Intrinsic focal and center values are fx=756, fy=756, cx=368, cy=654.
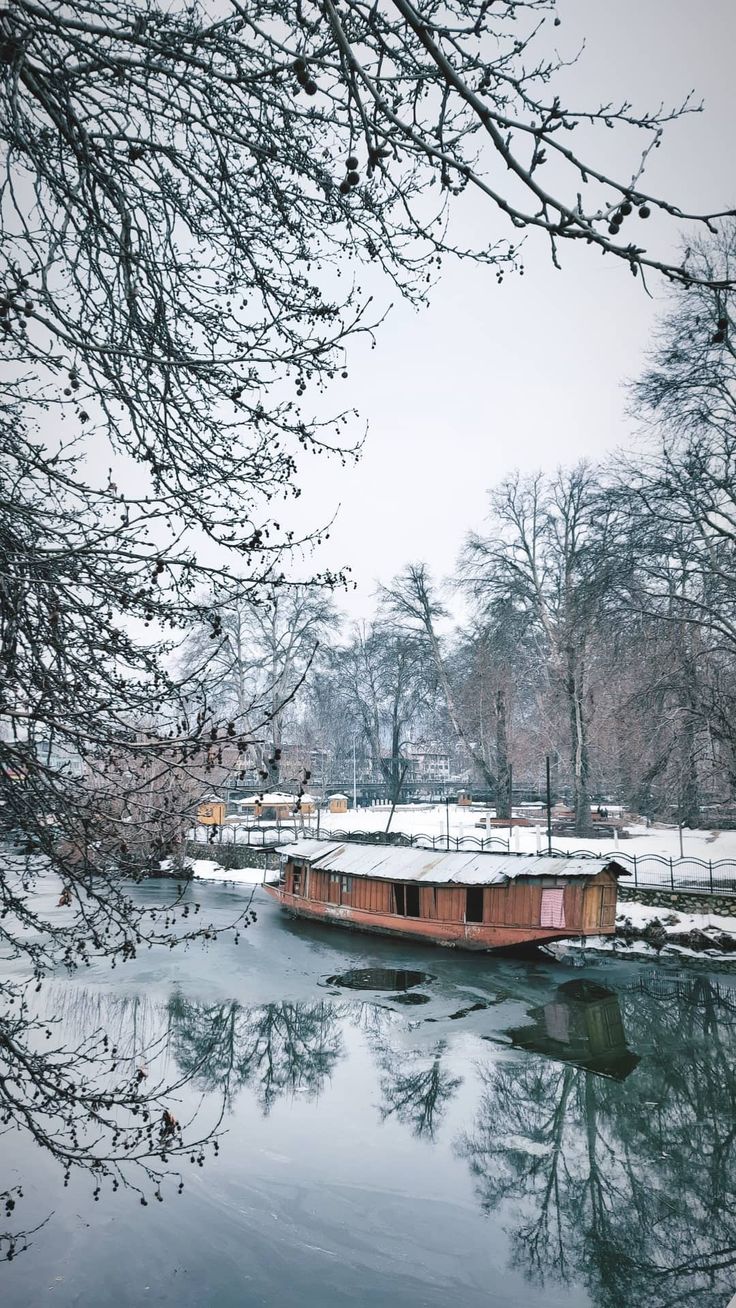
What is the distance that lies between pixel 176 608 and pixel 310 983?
16792mm

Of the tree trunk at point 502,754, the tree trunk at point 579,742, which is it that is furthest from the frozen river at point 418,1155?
the tree trunk at point 502,754

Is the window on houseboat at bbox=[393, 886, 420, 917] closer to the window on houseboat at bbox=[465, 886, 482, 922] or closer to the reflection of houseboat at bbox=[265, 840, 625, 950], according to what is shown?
the reflection of houseboat at bbox=[265, 840, 625, 950]

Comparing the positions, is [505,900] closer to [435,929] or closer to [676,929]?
[435,929]

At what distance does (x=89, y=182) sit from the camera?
4.21m

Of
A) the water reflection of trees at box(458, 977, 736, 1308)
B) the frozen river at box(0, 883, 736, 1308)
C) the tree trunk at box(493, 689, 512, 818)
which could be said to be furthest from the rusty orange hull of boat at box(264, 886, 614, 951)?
the tree trunk at box(493, 689, 512, 818)

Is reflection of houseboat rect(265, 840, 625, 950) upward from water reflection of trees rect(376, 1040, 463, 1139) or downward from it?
upward

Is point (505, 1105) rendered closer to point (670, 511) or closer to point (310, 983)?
point (310, 983)

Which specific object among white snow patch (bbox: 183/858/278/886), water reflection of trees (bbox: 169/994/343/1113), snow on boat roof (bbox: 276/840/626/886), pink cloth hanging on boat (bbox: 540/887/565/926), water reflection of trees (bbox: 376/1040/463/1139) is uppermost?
snow on boat roof (bbox: 276/840/626/886)

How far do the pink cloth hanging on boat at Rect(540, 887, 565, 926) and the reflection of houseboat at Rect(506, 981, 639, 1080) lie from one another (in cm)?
242

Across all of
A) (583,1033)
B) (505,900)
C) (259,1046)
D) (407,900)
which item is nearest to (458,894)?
(505,900)

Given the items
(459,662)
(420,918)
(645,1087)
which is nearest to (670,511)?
(645,1087)

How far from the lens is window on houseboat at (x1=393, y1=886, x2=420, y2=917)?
2406cm

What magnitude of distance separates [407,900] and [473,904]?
256 centimetres

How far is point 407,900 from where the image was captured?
24.2 m
